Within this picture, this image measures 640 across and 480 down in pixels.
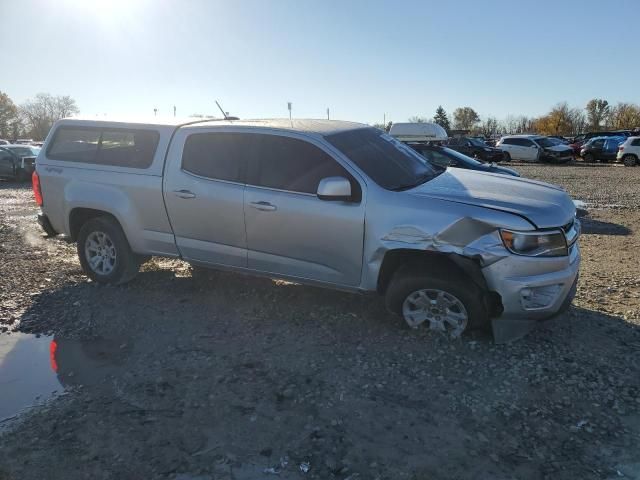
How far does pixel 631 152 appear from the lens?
1020 inches

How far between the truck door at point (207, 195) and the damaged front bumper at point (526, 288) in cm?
238

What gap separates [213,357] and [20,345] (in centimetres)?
192

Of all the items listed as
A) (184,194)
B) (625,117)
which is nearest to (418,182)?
(184,194)

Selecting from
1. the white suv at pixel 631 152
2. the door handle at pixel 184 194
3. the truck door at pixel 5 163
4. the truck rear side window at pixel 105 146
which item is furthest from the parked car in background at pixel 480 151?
the door handle at pixel 184 194

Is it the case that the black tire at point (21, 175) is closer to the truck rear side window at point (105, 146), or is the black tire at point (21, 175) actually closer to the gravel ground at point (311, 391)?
the truck rear side window at point (105, 146)

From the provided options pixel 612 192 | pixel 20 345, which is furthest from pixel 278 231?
pixel 612 192

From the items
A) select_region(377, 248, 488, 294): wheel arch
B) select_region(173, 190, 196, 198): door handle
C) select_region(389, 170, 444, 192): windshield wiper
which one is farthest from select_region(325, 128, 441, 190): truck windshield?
select_region(173, 190, 196, 198): door handle

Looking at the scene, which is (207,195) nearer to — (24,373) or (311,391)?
(24,373)

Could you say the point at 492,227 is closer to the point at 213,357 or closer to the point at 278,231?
the point at 278,231

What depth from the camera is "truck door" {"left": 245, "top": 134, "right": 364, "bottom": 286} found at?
15.0ft

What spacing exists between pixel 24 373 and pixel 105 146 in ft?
8.85

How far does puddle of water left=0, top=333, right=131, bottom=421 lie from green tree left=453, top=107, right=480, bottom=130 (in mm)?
104024

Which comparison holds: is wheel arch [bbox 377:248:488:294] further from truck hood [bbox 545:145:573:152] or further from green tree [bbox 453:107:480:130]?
green tree [bbox 453:107:480:130]

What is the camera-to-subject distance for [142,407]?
364 centimetres
